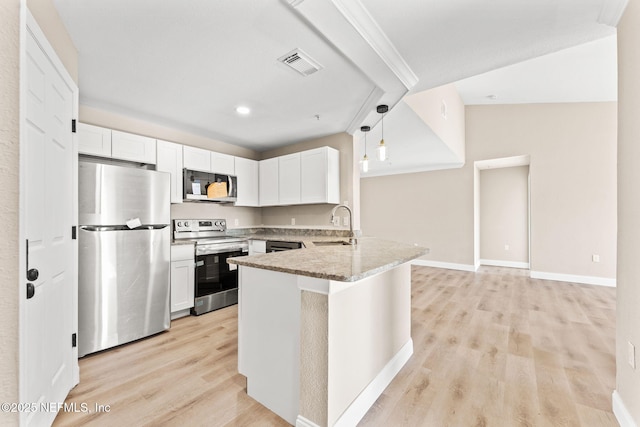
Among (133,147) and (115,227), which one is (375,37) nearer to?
(115,227)

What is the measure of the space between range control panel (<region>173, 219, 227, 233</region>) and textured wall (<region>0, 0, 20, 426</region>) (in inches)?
99.3

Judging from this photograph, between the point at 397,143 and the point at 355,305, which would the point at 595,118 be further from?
the point at 355,305

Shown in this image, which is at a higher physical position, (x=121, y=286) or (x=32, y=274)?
(x=32, y=274)

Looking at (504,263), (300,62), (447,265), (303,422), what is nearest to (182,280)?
(303,422)

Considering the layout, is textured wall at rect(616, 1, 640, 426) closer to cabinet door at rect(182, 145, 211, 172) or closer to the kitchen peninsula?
the kitchen peninsula

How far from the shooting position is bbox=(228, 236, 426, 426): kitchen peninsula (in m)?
1.35

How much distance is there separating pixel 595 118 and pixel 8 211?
24.2ft

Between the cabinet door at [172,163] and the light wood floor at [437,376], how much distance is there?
5.12 feet

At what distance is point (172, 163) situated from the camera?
3.41m

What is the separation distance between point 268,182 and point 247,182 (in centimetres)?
33

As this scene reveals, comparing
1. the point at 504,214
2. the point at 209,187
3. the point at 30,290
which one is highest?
the point at 209,187

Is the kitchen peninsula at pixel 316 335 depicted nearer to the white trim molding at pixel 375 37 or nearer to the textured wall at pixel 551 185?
the white trim molding at pixel 375 37

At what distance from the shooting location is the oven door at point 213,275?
328cm

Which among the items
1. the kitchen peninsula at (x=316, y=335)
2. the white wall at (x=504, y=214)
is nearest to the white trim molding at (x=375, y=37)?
the kitchen peninsula at (x=316, y=335)
